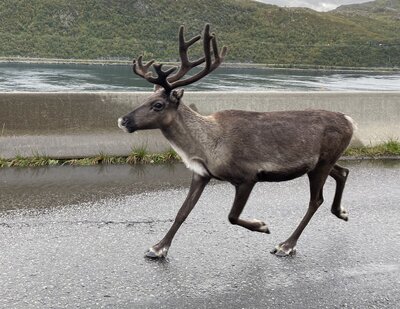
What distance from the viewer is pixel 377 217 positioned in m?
6.36

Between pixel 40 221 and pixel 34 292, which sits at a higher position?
pixel 34 292

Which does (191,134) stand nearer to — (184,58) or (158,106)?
(158,106)

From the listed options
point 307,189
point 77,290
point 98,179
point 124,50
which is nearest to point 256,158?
point 77,290

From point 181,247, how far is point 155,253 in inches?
14.6

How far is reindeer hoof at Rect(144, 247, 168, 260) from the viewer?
4.99 metres

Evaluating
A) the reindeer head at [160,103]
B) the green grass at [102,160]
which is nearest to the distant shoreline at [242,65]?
the green grass at [102,160]

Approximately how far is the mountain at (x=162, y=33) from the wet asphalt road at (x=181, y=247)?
61721mm

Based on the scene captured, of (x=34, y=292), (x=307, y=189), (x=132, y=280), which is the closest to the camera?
(x=34, y=292)

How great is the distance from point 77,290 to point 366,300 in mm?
2197

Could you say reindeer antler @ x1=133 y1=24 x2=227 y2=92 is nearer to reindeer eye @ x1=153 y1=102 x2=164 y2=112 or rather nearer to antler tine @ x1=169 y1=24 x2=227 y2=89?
antler tine @ x1=169 y1=24 x2=227 y2=89

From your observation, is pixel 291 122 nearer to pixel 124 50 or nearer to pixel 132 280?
pixel 132 280

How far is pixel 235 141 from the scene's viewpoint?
5086mm

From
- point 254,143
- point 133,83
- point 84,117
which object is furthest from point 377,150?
point 133,83

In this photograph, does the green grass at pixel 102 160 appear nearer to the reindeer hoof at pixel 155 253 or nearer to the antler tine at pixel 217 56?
the antler tine at pixel 217 56
